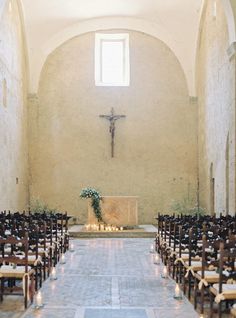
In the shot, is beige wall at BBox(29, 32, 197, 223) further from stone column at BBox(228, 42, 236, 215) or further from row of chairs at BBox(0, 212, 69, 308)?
row of chairs at BBox(0, 212, 69, 308)

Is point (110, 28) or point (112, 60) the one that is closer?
point (110, 28)

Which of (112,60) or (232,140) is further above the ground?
(112,60)

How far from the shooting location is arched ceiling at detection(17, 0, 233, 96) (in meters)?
21.8

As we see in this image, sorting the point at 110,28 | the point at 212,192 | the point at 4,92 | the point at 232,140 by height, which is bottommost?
the point at 212,192

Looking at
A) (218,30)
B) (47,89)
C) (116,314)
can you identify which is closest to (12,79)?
(47,89)

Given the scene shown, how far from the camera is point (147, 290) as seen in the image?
30.3 feet

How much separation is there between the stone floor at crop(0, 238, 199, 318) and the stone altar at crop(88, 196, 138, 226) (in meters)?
5.12

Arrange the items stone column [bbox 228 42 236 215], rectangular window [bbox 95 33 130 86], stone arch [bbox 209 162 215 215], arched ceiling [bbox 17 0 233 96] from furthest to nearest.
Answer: rectangular window [bbox 95 33 130 86] → arched ceiling [bbox 17 0 233 96] → stone arch [bbox 209 162 215 215] → stone column [bbox 228 42 236 215]

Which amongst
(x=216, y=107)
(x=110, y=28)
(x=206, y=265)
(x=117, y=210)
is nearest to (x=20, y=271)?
(x=206, y=265)

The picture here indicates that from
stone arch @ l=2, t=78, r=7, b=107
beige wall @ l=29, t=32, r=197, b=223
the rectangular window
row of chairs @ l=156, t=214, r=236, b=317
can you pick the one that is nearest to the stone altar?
beige wall @ l=29, t=32, r=197, b=223

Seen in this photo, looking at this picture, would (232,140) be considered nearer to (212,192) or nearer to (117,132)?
(212,192)

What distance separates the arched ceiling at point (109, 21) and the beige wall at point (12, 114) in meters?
0.79

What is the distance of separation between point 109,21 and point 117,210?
373 inches

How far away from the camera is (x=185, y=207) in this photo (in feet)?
76.8
